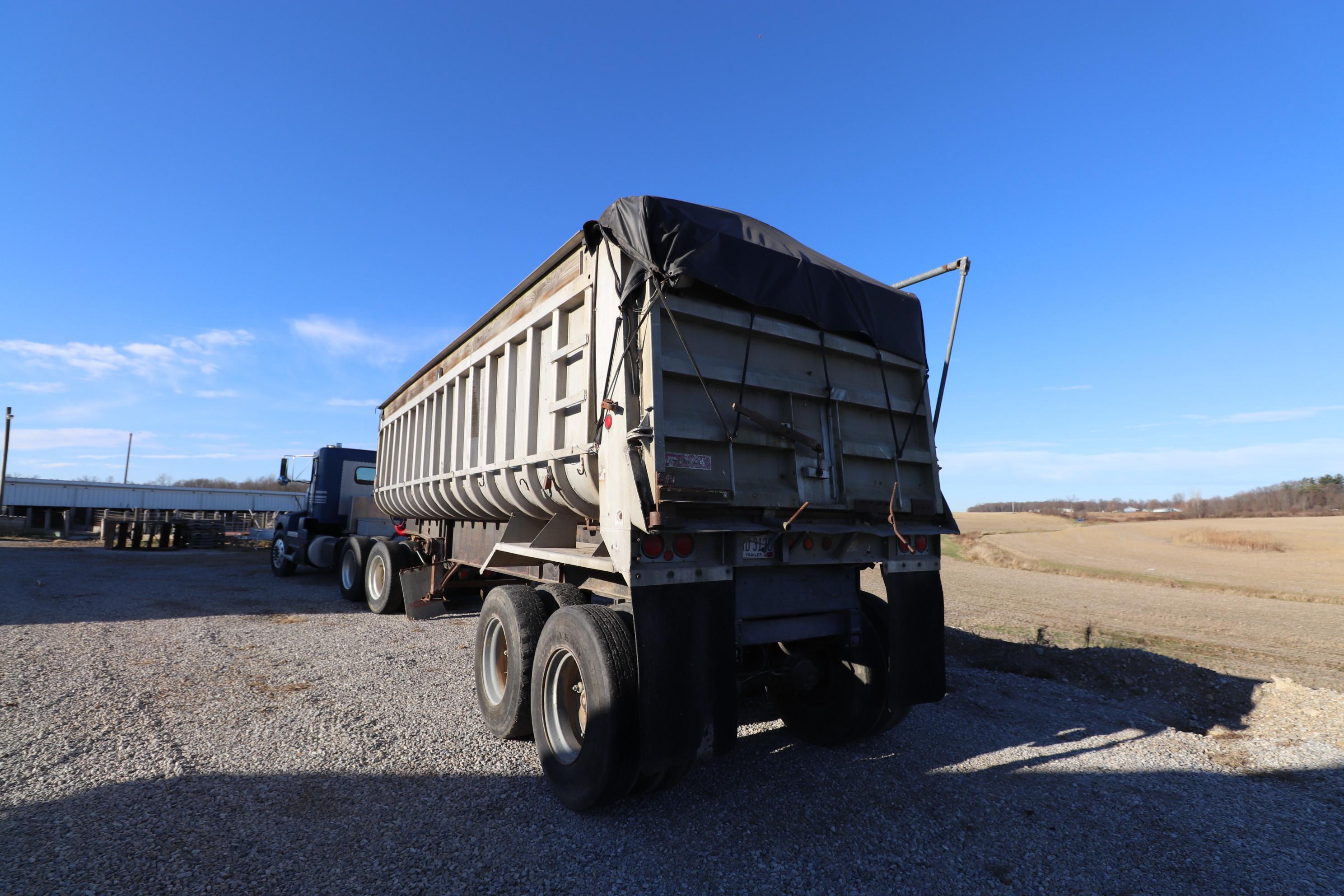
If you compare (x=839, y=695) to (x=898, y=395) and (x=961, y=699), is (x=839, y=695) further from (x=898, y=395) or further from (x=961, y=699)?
(x=898, y=395)

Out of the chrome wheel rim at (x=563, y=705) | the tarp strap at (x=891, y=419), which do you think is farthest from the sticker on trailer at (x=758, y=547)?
the tarp strap at (x=891, y=419)

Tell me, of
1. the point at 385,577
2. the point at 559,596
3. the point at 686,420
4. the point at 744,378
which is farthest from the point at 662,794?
the point at 385,577

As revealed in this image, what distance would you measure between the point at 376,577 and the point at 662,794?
8.09 metres

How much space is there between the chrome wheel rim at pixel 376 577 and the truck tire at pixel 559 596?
20.4 feet

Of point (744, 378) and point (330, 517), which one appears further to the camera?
point (330, 517)

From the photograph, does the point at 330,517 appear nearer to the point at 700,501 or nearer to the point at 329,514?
the point at 329,514

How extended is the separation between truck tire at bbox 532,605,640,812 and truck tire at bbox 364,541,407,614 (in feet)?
20.4

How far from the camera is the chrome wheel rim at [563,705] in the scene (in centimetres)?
402

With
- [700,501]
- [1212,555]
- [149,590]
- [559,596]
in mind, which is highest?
[700,501]

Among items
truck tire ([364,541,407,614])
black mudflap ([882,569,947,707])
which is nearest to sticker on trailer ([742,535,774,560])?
black mudflap ([882,569,947,707])

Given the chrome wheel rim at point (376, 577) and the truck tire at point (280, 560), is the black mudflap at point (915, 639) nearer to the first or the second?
the chrome wheel rim at point (376, 577)

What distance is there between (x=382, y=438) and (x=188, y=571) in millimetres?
9396

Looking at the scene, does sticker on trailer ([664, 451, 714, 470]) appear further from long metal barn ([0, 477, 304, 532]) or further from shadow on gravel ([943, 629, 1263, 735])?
long metal barn ([0, 477, 304, 532])

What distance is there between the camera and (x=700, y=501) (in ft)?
11.9
